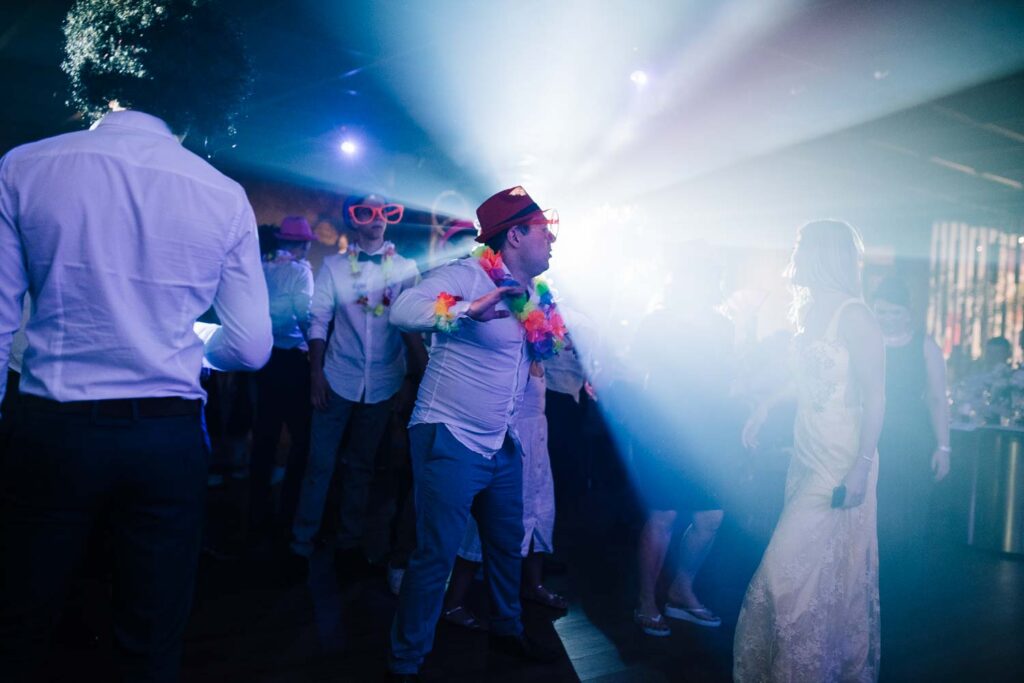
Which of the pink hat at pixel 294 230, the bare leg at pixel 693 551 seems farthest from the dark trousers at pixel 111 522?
the pink hat at pixel 294 230

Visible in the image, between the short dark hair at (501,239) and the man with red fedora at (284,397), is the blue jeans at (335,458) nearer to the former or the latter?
the man with red fedora at (284,397)

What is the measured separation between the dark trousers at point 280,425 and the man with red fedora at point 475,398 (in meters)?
1.71

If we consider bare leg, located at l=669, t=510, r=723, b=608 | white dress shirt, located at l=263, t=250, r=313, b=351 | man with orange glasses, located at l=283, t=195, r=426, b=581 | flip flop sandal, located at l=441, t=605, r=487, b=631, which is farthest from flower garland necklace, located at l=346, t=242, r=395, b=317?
bare leg, located at l=669, t=510, r=723, b=608

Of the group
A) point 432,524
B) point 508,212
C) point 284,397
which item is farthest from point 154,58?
point 284,397

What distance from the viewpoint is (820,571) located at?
233 cm

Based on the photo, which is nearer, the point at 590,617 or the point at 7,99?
the point at 590,617

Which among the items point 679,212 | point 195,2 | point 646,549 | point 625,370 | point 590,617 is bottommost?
point 590,617

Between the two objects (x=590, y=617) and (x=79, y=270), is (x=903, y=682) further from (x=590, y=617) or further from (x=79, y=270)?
(x=79, y=270)

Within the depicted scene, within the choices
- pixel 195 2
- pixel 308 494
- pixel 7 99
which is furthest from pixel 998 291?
pixel 7 99

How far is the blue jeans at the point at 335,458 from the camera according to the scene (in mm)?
3562

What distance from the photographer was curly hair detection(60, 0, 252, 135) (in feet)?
4.30

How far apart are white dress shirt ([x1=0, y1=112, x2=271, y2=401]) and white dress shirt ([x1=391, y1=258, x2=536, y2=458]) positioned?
100 cm

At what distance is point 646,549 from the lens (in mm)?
3170

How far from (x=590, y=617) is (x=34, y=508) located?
2.57 meters
